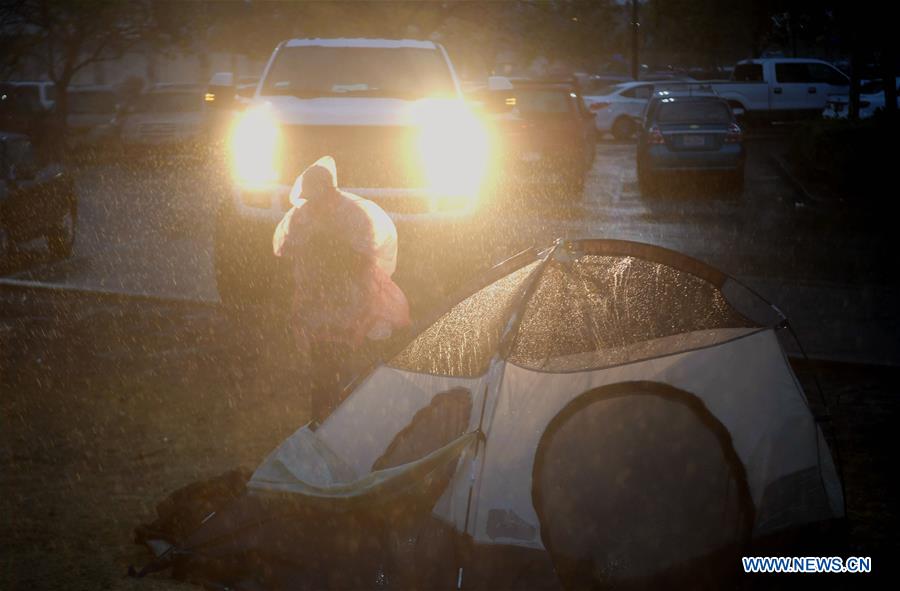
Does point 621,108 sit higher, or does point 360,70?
point 360,70

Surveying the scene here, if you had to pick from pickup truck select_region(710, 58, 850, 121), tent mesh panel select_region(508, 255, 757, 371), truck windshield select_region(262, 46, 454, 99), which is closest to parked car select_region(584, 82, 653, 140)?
pickup truck select_region(710, 58, 850, 121)

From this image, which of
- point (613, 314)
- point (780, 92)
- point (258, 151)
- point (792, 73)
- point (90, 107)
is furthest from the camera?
point (792, 73)

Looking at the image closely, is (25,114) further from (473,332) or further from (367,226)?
(473,332)

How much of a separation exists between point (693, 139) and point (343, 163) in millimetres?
11188

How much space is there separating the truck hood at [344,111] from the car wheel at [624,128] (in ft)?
79.5

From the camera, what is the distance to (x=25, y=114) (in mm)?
26234

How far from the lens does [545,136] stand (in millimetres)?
22453

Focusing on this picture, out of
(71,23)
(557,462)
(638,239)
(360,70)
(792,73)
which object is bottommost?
(792,73)

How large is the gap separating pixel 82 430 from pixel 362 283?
1923 millimetres

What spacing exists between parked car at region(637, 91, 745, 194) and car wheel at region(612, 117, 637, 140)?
1322 centimetres

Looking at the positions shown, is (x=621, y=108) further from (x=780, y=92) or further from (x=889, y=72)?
(x=889, y=72)

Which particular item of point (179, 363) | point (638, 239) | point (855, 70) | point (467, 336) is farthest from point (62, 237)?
point (855, 70)

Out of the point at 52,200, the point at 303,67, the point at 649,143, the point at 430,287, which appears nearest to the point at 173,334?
the point at 430,287

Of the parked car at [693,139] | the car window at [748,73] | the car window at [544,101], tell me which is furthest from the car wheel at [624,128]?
the parked car at [693,139]
